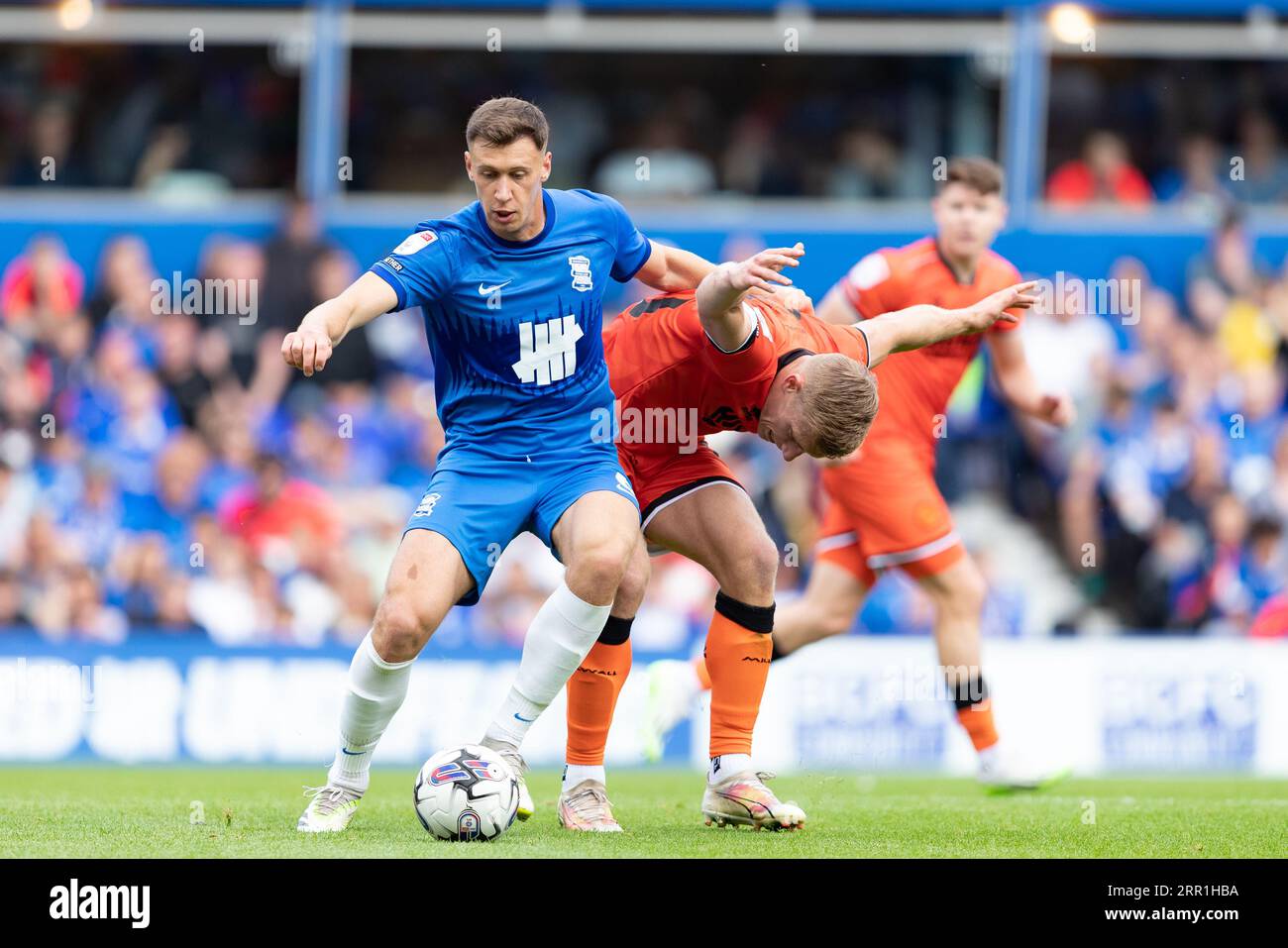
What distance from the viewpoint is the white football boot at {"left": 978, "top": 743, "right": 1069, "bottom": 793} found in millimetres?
8672

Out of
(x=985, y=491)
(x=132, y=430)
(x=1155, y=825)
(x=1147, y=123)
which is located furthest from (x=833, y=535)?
(x=1147, y=123)

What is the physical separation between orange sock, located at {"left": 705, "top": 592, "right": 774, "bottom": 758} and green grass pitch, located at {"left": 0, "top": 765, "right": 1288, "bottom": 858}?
1.27 ft

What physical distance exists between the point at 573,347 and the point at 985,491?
333 inches

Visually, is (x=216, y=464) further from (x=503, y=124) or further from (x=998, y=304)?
(x=998, y=304)

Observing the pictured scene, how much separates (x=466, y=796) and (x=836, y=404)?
187 cm

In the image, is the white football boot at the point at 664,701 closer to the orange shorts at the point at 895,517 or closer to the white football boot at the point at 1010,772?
the orange shorts at the point at 895,517

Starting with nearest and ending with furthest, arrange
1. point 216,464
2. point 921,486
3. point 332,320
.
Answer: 1. point 332,320
2. point 921,486
3. point 216,464

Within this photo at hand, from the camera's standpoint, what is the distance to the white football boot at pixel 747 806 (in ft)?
22.7

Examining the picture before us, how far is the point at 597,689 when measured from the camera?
727 centimetres

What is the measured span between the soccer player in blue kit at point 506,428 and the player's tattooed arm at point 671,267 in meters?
0.16

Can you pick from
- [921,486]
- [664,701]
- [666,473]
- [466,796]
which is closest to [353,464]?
[664,701]

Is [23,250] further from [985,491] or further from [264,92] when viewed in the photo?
[985,491]
